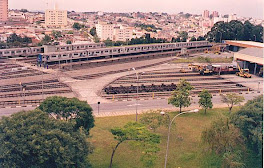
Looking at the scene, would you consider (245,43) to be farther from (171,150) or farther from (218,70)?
(171,150)

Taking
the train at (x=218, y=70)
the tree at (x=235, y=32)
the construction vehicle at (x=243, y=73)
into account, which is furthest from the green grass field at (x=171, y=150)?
→ the tree at (x=235, y=32)

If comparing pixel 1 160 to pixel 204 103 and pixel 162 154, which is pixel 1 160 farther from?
pixel 204 103

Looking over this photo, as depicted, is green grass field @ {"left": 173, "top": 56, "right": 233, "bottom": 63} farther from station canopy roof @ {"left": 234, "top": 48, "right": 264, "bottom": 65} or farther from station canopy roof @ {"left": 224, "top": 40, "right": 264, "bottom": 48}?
station canopy roof @ {"left": 224, "top": 40, "right": 264, "bottom": 48}

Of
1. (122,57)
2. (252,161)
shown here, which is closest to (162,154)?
(252,161)

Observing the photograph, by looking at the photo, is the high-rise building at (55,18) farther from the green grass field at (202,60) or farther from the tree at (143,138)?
the tree at (143,138)

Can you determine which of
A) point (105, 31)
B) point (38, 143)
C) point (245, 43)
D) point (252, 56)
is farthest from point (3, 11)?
point (38, 143)

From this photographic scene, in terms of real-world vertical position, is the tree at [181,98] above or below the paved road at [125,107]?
above

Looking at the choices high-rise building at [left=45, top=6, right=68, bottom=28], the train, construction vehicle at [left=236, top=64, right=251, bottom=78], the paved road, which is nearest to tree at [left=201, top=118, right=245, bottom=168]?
the paved road
